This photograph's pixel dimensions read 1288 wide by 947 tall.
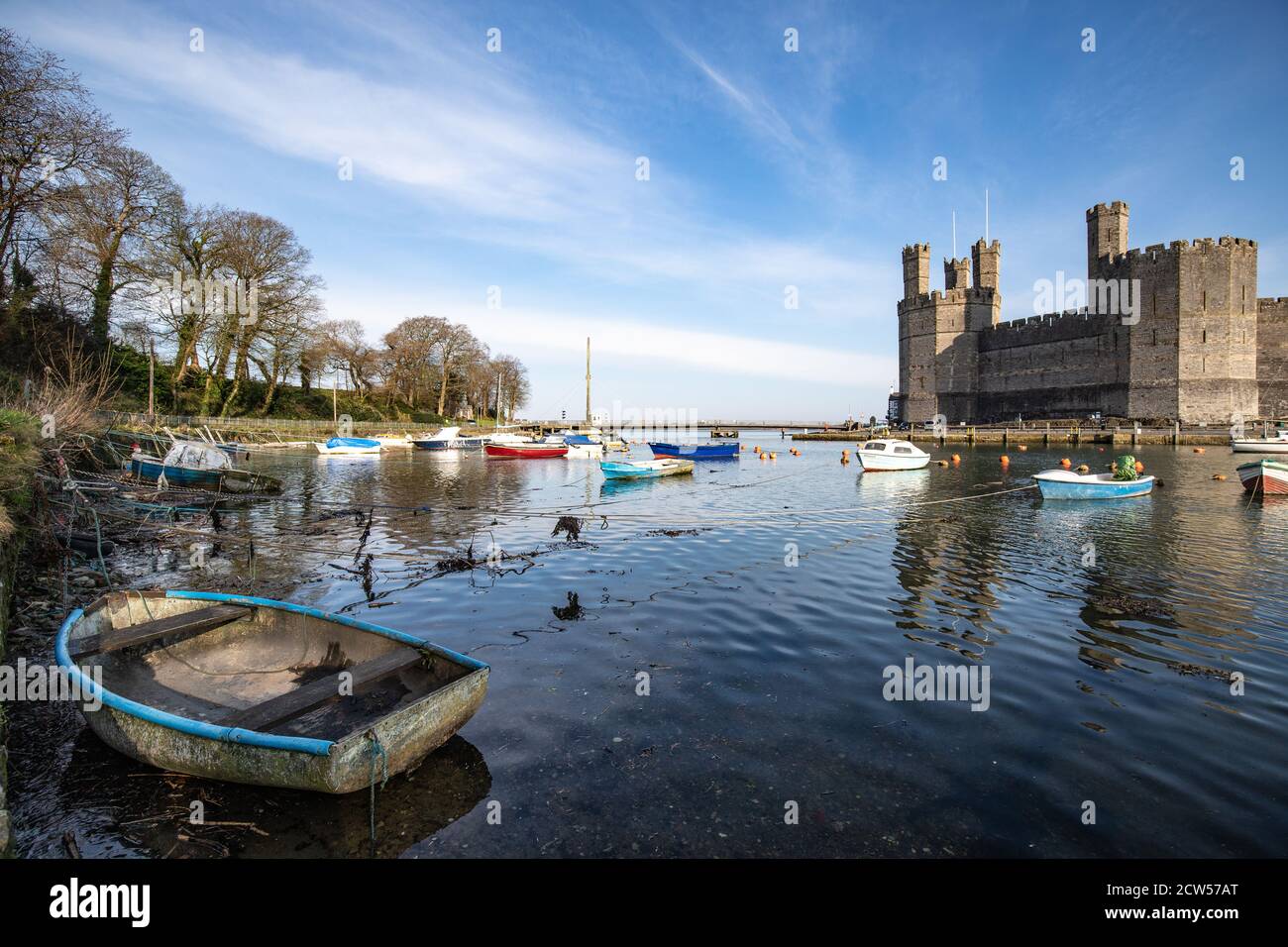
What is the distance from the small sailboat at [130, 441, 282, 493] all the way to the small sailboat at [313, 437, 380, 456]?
23.7 m

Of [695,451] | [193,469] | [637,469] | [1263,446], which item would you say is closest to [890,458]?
[637,469]

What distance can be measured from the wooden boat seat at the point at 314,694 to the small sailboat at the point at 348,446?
4441 cm

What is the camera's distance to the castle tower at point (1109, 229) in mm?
64062

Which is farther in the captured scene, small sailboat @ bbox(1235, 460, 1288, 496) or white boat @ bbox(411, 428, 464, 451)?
white boat @ bbox(411, 428, 464, 451)

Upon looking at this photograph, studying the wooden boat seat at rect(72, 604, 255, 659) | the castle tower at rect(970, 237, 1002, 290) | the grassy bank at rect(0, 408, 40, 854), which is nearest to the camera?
the wooden boat seat at rect(72, 604, 255, 659)

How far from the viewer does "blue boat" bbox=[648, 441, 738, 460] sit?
1699 inches

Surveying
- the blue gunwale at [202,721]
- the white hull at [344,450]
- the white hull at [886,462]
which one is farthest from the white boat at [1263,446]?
the white hull at [344,450]

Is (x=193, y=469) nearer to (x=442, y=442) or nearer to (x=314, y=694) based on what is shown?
(x=314, y=694)

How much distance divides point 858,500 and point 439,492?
16.9 m

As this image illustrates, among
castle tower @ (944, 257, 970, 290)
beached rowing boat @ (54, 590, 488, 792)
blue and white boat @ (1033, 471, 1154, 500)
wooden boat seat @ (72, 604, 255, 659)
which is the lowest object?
beached rowing boat @ (54, 590, 488, 792)

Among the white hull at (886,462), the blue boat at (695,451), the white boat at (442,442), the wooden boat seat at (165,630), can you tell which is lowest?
the wooden boat seat at (165,630)

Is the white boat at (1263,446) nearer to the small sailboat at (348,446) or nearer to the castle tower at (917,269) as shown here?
the castle tower at (917,269)

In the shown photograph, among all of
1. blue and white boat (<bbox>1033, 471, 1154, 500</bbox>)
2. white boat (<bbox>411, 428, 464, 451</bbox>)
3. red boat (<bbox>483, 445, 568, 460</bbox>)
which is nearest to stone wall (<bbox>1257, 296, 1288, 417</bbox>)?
blue and white boat (<bbox>1033, 471, 1154, 500</bbox>)

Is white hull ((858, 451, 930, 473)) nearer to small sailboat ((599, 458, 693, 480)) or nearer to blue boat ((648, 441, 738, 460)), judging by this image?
small sailboat ((599, 458, 693, 480))
